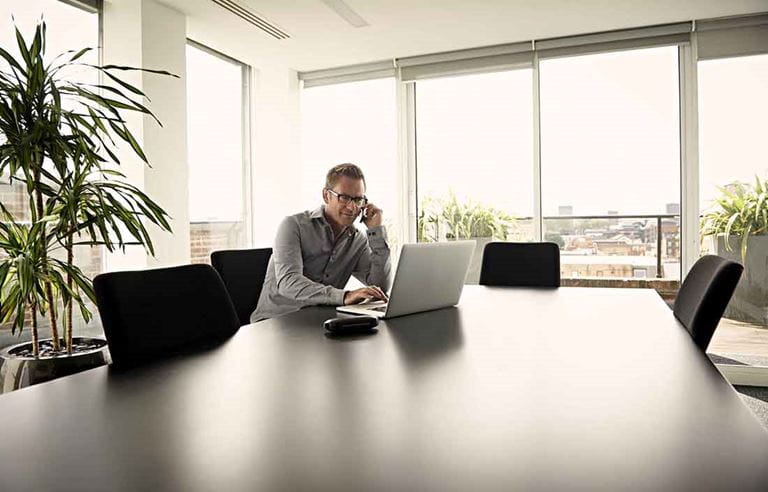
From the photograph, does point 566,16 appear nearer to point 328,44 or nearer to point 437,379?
point 328,44

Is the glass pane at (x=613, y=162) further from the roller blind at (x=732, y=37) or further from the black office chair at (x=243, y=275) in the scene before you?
the black office chair at (x=243, y=275)

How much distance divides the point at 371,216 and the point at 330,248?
0.82ft

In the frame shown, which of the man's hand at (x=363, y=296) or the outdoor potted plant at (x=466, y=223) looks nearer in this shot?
the man's hand at (x=363, y=296)

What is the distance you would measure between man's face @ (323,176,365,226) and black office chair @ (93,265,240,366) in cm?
103

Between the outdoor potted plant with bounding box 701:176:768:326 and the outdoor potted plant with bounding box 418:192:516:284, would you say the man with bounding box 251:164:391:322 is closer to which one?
the outdoor potted plant with bounding box 418:192:516:284

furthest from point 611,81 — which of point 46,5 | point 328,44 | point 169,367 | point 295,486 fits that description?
point 295,486

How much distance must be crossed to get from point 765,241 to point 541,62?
2.18 m

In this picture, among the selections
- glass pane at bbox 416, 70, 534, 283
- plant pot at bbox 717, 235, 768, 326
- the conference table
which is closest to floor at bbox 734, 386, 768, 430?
plant pot at bbox 717, 235, 768, 326

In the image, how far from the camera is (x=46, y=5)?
12.0ft

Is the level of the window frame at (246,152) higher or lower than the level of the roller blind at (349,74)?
lower

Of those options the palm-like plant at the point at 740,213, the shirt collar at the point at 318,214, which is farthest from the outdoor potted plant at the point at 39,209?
the palm-like plant at the point at 740,213

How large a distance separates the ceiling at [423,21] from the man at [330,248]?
185 centimetres

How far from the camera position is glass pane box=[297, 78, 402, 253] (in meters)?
Answer: 5.57

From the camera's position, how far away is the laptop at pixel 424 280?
1.89 meters
